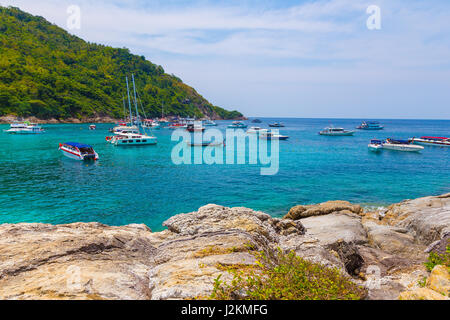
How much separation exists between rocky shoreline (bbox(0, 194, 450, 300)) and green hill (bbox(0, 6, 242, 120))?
454ft

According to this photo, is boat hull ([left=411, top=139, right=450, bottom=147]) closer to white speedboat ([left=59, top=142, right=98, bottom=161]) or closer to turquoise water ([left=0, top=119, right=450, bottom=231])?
turquoise water ([left=0, top=119, right=450, bottom=231])

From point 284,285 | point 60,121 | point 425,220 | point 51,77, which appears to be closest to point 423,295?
point 284,285

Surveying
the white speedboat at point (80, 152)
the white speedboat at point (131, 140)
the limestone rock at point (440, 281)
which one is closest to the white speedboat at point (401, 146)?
the white speedboat at point (131, 140)

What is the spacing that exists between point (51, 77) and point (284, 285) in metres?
171

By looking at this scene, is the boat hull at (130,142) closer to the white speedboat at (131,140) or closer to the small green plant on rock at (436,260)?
the white speedboat at (131,140)

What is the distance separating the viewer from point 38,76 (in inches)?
5182

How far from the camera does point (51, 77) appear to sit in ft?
449

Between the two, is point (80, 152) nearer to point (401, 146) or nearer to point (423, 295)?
point (423, 295)

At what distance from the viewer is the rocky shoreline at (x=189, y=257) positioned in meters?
5.93

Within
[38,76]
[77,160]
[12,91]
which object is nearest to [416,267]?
[77,160]

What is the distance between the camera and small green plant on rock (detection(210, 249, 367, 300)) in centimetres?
567

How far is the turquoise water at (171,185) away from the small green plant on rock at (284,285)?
15.6 m
